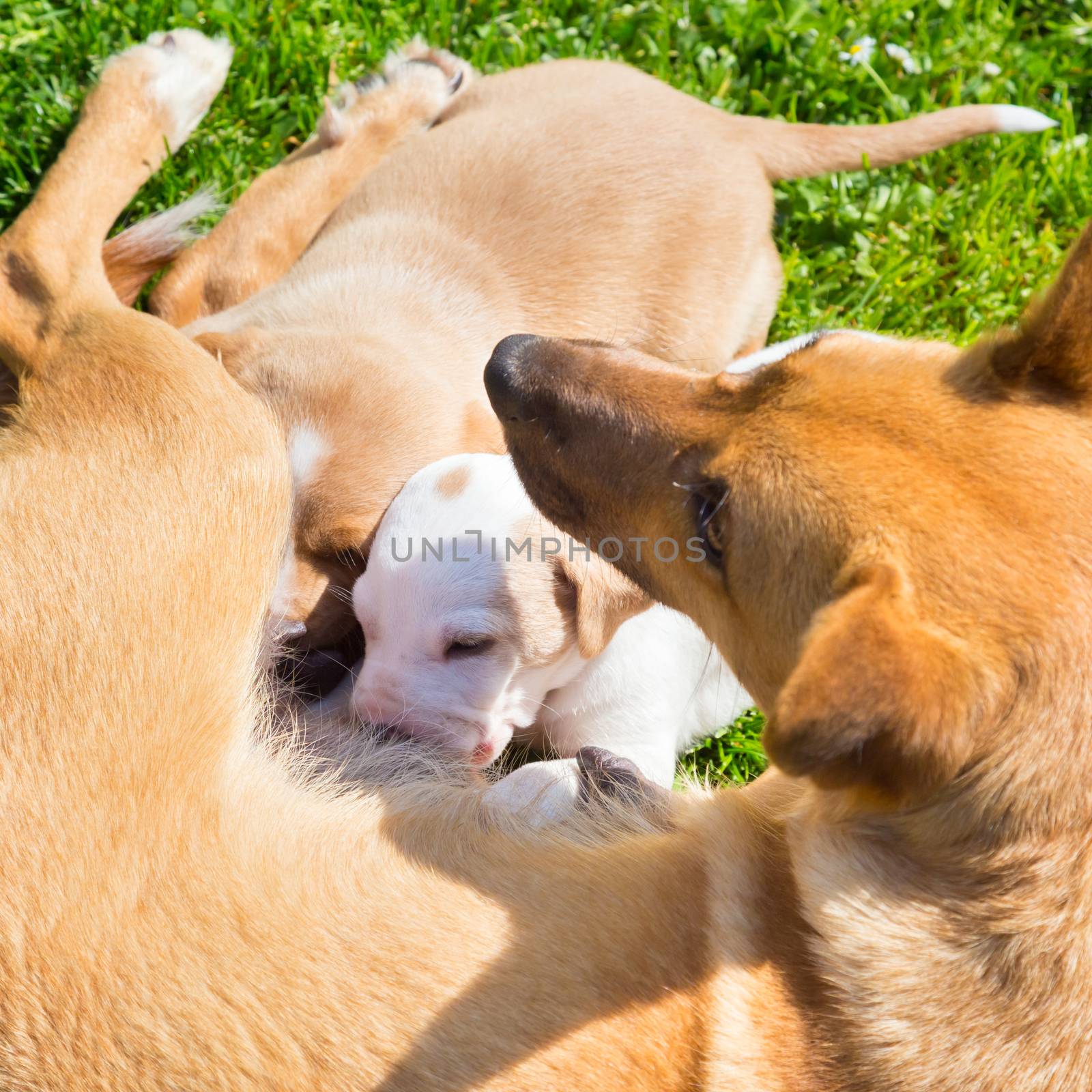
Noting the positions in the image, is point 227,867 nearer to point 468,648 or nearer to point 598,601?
point 468,648

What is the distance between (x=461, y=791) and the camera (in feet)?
9.97

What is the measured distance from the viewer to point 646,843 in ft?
9.09

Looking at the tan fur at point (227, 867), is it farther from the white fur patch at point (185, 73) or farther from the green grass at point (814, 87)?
the green grass at point (814, 87)

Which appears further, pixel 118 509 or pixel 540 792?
pixel 540 792

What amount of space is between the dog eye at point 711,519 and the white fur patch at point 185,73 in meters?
2.71

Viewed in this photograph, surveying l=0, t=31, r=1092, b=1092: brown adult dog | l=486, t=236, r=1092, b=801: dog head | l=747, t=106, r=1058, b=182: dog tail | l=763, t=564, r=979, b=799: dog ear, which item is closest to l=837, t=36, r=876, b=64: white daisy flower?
l=747, t=106, r=1058, b=182: dog tail

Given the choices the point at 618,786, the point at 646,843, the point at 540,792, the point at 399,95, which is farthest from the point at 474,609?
the point at 399,95

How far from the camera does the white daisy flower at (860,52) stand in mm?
4855

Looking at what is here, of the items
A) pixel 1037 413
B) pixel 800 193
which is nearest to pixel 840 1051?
pixel 1037 413

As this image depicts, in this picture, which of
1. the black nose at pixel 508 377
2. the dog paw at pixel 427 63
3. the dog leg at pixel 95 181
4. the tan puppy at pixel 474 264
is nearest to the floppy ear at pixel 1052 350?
the black nose at pixel 508 377

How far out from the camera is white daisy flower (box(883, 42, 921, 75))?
4.89m

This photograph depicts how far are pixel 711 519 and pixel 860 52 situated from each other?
321 centimetres

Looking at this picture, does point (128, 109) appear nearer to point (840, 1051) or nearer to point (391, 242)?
point (391, 242)

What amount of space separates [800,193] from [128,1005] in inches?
146
